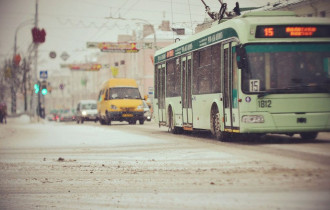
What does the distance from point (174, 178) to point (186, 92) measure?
11.6 meters

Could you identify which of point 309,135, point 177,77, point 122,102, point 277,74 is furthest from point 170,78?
point 122,102

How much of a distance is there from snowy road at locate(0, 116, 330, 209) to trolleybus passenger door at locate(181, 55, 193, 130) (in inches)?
198

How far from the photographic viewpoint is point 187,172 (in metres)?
11.1

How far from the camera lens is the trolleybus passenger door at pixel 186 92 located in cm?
2136

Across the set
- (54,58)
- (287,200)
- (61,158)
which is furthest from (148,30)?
(287,200)

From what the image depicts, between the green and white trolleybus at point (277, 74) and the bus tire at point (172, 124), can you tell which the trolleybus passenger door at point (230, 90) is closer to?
the green and white trolleybus at point (277, 74)

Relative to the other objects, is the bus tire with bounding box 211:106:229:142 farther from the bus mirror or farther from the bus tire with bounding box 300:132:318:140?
the bus mirror

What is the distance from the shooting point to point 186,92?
21.8m

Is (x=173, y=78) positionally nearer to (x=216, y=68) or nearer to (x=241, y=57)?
(x=216, y=68)

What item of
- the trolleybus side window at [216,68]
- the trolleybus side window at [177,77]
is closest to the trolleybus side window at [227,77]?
the trolleybus side window at [216,68]

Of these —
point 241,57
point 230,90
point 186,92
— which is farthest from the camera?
point 186,92

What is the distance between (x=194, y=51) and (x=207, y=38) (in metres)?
1.47

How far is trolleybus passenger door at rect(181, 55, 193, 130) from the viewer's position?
2136 cm

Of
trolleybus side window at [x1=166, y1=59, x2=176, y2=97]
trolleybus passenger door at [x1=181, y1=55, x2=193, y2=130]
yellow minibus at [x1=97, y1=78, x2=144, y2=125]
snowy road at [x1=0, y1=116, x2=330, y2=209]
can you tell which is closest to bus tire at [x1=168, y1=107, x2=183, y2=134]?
trolleybus side window at [x1=166, y1=59, x2=176, y2=97]
